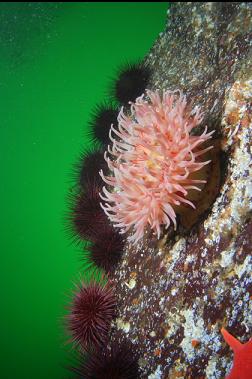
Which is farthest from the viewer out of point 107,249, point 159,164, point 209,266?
point 107,249

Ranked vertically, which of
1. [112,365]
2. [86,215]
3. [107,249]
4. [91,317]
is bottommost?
[112,365]

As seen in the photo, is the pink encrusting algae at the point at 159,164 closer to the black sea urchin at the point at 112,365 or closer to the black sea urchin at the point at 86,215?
the black sea urchin at the point at 112,365

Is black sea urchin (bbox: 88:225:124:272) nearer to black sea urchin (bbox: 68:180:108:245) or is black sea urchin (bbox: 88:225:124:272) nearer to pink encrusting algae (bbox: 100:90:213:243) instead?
black sea urchin (bbox: 68:180:108:245)

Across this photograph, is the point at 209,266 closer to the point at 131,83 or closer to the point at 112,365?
the point at 112,365

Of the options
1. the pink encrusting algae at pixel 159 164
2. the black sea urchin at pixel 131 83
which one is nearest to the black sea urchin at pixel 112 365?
→ the pink encrusting algae at pixel 159 164

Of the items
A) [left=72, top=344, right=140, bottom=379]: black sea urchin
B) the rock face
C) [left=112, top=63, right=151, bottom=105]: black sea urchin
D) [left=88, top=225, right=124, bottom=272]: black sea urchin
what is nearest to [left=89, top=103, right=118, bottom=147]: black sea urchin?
[left=112, top=63, right=151, bottom=105]: black sea urchin

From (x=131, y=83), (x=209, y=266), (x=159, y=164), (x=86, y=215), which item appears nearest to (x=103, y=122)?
(x=131, y=83)
